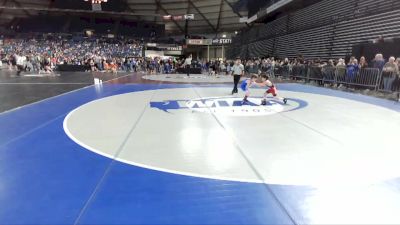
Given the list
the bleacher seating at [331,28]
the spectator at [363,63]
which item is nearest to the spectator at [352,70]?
the spectator at [363,63]

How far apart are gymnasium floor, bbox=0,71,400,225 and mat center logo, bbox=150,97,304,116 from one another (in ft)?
2.11

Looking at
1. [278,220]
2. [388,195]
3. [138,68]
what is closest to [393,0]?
[388,195]

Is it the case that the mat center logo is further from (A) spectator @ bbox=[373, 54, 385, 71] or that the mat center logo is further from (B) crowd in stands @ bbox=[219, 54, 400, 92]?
(A) spectator @ bbox=[373, 54, 385, 71]

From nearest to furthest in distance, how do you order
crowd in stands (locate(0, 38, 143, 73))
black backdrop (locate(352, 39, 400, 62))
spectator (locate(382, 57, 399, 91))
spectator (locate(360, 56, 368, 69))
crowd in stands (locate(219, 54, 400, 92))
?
spectator (locate(382, 57, 399, 91)) → crowd in stands (locate(219, 54, 400, 92)) → black backdrop (locate(352, 39, 400, 62)) → spectator (locate(360, 56, 368, 69)) → crowd in stands (locate(0, 38, 143, 73))

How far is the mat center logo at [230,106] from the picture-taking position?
305 inches

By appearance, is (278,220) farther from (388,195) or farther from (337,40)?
(337,40)

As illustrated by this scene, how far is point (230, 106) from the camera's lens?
860 centimetres

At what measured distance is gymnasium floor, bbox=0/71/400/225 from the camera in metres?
2.77

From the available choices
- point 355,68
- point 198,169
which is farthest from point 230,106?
point 355,68

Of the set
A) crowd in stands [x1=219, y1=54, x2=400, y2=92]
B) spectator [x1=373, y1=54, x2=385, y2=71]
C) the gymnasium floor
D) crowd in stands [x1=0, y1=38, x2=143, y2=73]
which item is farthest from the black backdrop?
crowd in stands [x1=0, y1=38, x2=143, y2=73]

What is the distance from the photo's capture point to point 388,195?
3141 millimetres

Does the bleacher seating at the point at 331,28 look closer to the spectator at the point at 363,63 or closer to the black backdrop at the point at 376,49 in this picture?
the black backdrop at the point at 376,49

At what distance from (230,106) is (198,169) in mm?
4960

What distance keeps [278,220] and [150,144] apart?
268 cm
